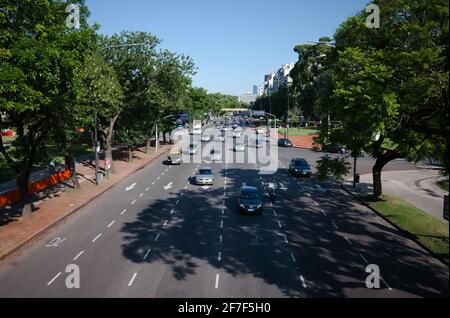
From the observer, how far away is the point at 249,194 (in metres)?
26.0

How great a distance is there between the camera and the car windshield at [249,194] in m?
25.7

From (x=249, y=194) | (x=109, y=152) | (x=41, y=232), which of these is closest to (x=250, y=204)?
(x=249, y=194)

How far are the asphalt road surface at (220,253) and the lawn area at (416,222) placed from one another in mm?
653

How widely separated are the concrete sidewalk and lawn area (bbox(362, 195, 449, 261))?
1046 mm

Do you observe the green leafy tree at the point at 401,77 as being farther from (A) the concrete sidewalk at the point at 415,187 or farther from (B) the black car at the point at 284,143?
(B) the black car at the point at 284,143

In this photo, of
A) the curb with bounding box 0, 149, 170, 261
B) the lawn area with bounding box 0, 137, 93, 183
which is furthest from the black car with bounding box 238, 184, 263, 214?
the lawn area with bounding box 0, 137, 93, 183

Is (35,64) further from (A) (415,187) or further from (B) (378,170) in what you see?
(A) (415,187)

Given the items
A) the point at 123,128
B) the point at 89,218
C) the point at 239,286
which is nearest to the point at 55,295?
the point at 239,286

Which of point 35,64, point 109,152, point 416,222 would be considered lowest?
point 416,222

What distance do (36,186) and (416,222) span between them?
26646 mm

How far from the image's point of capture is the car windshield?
2567 cm

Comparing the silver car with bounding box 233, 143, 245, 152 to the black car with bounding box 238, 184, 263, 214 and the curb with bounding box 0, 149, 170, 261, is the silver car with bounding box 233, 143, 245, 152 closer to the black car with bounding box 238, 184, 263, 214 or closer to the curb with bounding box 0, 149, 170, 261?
the curb with bounding box 0, 149, 170, 261

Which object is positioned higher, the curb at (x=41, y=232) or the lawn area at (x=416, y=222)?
the lawn area at (x=416, y=222)

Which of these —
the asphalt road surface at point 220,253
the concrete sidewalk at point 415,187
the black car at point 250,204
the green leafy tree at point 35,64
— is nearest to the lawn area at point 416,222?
the asphalt road surface at point 220,253
